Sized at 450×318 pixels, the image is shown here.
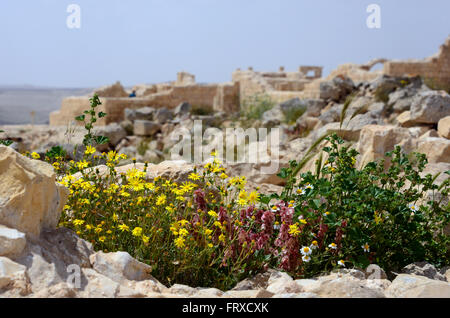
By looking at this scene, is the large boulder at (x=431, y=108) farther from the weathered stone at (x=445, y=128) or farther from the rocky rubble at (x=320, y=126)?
the weathered stone at (x=445, y=128)

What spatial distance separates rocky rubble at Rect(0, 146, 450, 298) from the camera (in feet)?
7.92

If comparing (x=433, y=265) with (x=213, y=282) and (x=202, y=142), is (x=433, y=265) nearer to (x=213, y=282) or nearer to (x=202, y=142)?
(x=213, y=282)

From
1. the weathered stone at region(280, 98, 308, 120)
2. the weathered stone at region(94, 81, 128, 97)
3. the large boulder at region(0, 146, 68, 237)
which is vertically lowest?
the large boulder at region(0, 146, 68, 237)

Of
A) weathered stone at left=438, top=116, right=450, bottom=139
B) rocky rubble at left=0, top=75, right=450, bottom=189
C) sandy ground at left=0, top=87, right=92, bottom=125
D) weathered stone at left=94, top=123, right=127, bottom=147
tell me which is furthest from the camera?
sandy ground at left=0, top=87, right=92, bottom=125

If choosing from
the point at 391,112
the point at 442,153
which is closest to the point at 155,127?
the point at 391,112

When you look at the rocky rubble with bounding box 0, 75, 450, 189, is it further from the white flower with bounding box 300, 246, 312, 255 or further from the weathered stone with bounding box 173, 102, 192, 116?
the white flower with bounding box 300, 246, 312, 255

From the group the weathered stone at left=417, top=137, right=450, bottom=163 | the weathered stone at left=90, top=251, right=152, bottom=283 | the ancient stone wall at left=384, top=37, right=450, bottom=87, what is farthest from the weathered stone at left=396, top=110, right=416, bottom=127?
the ancient stone wall at left=384, top=37, right=450, bottom=87

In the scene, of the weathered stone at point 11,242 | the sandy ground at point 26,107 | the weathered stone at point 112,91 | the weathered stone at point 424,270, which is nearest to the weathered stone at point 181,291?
the weathered stone at point 11,242

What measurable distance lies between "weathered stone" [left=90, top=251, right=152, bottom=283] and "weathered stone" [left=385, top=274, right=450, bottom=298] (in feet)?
4.97

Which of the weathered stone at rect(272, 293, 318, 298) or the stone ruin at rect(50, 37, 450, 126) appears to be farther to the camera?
the stone ruin at rect(50, 37, 450, 126)

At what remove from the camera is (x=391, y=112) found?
10930 millimetres

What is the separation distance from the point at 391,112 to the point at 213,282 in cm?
895

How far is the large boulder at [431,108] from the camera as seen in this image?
812 centimetres

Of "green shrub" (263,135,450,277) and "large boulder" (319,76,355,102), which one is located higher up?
"large boulder" (319,76,355,102)
